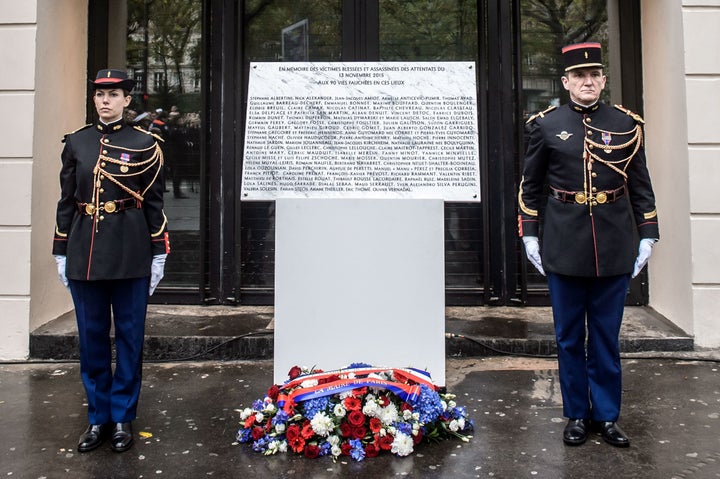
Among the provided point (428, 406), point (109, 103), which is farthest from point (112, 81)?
point (428, 406)

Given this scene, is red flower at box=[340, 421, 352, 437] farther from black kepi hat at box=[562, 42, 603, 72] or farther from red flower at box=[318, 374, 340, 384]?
black kepi hat at box=[562, 42, 603, 72]

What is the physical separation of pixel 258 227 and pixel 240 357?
172 centimetres

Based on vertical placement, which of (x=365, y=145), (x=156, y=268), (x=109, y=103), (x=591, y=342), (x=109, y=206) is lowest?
(x=591, y=342)

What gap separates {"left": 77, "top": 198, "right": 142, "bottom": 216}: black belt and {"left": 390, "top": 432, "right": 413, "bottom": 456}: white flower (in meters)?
1.95

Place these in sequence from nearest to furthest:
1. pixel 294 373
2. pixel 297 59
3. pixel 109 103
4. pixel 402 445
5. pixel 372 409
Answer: pixel 402 445, pixel 372 409, pixel 109 103, pixel 294 373, pixel 297 59

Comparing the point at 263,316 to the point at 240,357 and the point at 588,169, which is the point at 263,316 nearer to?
the point at 240,357

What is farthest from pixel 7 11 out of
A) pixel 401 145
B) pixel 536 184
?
pixel 536 184

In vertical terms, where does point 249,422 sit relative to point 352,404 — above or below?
below

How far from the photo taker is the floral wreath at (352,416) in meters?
3.39

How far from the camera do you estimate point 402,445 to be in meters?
3.33

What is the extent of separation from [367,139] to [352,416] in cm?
163

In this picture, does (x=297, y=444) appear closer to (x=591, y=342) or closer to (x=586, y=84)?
(x=591, y=342)

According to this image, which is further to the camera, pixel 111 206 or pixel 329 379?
pixel 329 379

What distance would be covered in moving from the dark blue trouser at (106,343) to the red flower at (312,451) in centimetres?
105
